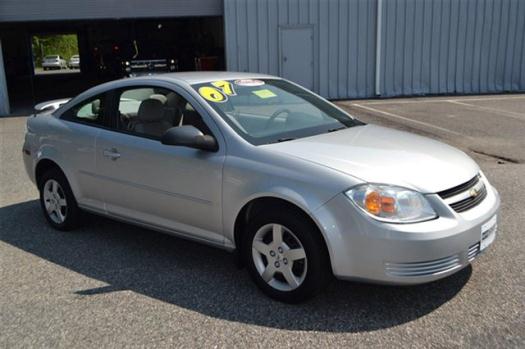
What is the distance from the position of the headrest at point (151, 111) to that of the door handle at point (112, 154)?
13.7 inches

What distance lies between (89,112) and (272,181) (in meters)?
2.31

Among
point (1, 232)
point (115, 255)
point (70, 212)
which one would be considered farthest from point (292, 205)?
point (1, 232)

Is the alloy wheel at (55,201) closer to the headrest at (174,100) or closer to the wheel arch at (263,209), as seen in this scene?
the headrest at (174,100)

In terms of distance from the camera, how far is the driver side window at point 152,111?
14.2 feet

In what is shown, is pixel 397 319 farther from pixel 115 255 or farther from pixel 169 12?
pixel 169 12

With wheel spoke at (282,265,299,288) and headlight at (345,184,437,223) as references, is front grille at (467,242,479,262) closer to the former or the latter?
headlight at (345,184,437,223)

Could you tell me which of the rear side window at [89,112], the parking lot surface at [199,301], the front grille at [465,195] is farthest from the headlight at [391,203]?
the rear side window at [89,112]

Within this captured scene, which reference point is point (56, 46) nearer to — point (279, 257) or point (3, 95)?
point (3, 95)

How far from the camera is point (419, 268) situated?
10.6ft

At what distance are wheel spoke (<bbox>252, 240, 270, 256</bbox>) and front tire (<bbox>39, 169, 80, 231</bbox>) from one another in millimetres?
2207

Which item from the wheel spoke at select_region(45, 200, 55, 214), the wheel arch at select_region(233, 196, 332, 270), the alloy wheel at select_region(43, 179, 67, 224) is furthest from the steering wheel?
the wheel spoke at select_region(45, 200, 55, 214)

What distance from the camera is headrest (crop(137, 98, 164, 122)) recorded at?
4.53 m

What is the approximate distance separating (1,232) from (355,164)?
12.3 ft

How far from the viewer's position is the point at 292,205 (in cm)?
347
